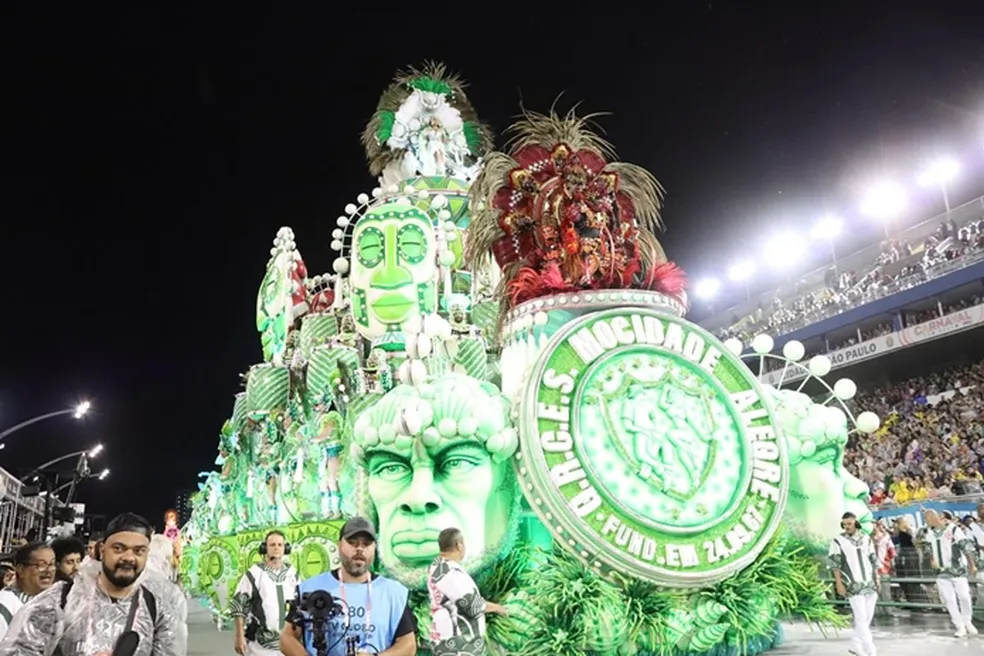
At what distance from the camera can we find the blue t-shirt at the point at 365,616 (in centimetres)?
317

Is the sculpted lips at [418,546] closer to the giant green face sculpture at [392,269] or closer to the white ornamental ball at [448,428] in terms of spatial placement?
the white ornamental ball at [448,428]

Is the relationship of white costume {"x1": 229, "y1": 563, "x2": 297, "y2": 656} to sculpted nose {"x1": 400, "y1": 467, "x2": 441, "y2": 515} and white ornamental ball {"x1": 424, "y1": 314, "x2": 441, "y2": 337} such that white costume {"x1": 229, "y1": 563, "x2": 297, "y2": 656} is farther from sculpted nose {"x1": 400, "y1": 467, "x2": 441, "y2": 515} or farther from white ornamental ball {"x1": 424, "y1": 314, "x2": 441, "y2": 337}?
white ornamental ball {"x1": 424, "y1": 314, "x2": 441, "y2": 337}

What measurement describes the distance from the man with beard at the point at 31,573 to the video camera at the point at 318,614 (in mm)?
2675

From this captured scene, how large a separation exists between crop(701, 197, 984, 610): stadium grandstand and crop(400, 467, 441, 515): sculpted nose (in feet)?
32.8

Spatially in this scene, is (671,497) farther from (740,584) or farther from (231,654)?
(231,654)

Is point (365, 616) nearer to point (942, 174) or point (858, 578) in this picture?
point (858, 578)

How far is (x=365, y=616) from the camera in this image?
3.21m

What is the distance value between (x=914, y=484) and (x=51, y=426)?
3832 centimetres

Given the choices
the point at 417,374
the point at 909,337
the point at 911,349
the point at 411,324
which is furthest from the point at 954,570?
the point at 911,349

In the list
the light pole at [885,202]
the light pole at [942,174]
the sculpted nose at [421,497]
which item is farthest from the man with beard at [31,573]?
the light pole at [885,202]

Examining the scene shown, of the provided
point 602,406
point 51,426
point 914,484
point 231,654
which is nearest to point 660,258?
point 602,406

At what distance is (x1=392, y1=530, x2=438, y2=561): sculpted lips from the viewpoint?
6.08 meters

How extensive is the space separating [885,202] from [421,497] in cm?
3067

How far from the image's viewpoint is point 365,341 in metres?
16.2
